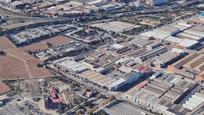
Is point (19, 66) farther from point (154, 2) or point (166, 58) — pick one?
point (154, 2)

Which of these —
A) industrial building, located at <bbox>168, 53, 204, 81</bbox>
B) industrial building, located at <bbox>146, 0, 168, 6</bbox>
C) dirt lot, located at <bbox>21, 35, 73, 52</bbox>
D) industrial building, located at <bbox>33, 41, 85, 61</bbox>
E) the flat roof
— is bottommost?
industrial building, located at <bbox>168, 53, 204, 81</bbox>

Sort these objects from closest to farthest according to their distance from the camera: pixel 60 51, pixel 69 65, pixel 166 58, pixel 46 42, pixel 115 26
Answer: pixel 69 65, pixel 166 58, pixel 60 51, pixel 46 42, pixel 115 26

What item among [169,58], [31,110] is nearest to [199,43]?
[169,58]

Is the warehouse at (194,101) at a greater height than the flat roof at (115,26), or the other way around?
the flat roof at (115,26)

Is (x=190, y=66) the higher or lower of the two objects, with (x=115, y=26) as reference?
lower

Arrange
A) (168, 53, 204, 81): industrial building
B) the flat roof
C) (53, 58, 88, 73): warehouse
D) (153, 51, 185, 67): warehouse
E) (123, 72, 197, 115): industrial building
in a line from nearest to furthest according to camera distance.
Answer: (123, 72, 197, 115): industrial building → (168, 53, 204, 81): industrial building → (53, 58, 88, 73): warehouse → (153, 51, 185, 67): warehouse → the flat roof

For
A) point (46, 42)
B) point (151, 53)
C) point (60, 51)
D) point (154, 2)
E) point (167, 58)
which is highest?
point (154, 2)

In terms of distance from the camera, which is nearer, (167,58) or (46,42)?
(167,58)

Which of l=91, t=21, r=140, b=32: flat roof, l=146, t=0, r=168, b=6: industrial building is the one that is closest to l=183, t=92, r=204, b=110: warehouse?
l=91, t=21, r=140, b=32: flat roof

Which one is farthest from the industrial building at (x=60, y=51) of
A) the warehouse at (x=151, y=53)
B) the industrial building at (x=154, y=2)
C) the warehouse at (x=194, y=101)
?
the industrial building at (x=154, y=2)

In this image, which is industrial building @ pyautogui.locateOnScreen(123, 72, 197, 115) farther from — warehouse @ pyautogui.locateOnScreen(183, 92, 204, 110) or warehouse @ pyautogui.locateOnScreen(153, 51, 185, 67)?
warehouse @ pyautogui.locateOnScreen(153, 51, 185, 67)

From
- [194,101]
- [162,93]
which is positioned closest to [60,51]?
[162,93]

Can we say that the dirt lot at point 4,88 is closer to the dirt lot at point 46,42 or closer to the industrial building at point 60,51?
the industrial building at point 60,51
